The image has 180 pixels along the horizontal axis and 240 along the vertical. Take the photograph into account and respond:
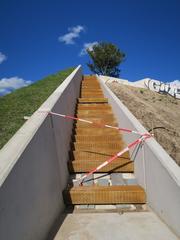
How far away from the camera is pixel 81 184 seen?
4691 millimetres

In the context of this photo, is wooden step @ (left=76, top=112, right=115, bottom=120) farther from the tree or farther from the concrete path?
the tree

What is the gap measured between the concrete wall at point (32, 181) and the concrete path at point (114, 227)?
26cm

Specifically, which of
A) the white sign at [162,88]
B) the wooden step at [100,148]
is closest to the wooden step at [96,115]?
the wooden step at [100,148]

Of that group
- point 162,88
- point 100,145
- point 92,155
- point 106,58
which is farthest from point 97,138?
point 106,58

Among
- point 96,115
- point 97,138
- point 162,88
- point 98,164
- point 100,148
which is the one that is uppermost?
point 162,88

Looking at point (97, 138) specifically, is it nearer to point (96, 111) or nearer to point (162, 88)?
point (96, 111)

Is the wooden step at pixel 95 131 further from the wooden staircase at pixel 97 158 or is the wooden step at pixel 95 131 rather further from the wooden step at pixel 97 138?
the wooden step at pixel 97 138

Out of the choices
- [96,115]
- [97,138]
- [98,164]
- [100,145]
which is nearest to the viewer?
[98,164]

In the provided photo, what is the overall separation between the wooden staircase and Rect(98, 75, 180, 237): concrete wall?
0.28 meters

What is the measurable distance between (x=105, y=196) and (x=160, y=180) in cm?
105

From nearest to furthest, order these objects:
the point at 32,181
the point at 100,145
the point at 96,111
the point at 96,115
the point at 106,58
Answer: the point at 32,181 < the point at 100,145 < the point at 96,115 < the point at 96,111 < the point at 106,58

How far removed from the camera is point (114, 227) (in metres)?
3.28

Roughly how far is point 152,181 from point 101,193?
0.83 m

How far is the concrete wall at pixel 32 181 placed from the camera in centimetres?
222
